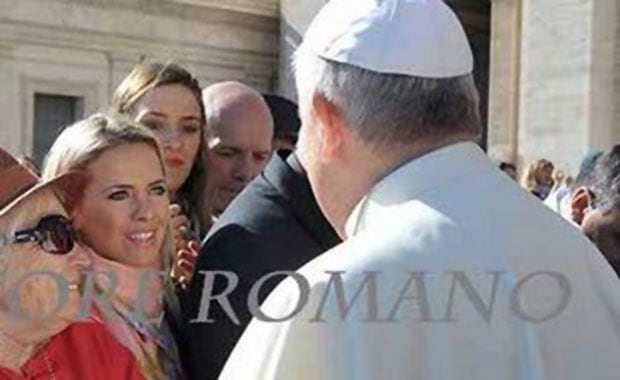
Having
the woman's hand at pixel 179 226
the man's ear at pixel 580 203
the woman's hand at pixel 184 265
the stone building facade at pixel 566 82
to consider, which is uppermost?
the stone building facade at pixel 566 82

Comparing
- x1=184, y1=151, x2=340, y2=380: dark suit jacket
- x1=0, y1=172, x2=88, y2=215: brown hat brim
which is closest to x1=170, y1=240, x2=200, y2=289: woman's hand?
x1=184, y1=151, x2=340, y2=380: dark suit jacket

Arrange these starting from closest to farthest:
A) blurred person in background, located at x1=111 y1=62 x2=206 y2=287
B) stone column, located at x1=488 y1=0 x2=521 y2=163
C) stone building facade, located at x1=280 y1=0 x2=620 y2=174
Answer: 1. blurred person in background, located at x1=111 y1=62 x2=206 y2=287
2. stone building facade, located at x1=280 y1=0 x2=620 y2=174
3. stone column, located at x1=488 y1=0 x2=521 y2=163

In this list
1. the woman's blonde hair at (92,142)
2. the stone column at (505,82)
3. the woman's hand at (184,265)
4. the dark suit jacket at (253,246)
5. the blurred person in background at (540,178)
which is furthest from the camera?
the stone column at (505,82)

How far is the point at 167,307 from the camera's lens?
10.0ft

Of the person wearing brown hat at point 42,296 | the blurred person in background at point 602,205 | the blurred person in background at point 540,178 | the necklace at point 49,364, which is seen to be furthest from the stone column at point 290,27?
the necklace at point 49,364

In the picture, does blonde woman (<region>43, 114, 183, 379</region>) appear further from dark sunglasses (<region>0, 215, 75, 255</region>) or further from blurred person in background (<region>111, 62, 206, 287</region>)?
blurred person in background (<region>111, 62, 206, 287</region>)

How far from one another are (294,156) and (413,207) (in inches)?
49.8

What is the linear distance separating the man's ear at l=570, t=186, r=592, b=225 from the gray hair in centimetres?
231

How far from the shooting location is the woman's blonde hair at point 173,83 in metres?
3.70

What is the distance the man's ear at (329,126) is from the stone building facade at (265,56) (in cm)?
1062

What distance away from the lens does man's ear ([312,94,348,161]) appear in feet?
6.14

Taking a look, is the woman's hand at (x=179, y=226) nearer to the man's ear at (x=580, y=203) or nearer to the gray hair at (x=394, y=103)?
the man's ear at (x=580, y=203)

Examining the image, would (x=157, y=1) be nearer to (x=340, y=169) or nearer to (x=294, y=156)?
(x=294, y=156)

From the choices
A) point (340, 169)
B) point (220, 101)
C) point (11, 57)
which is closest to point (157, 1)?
point (11, 57)
